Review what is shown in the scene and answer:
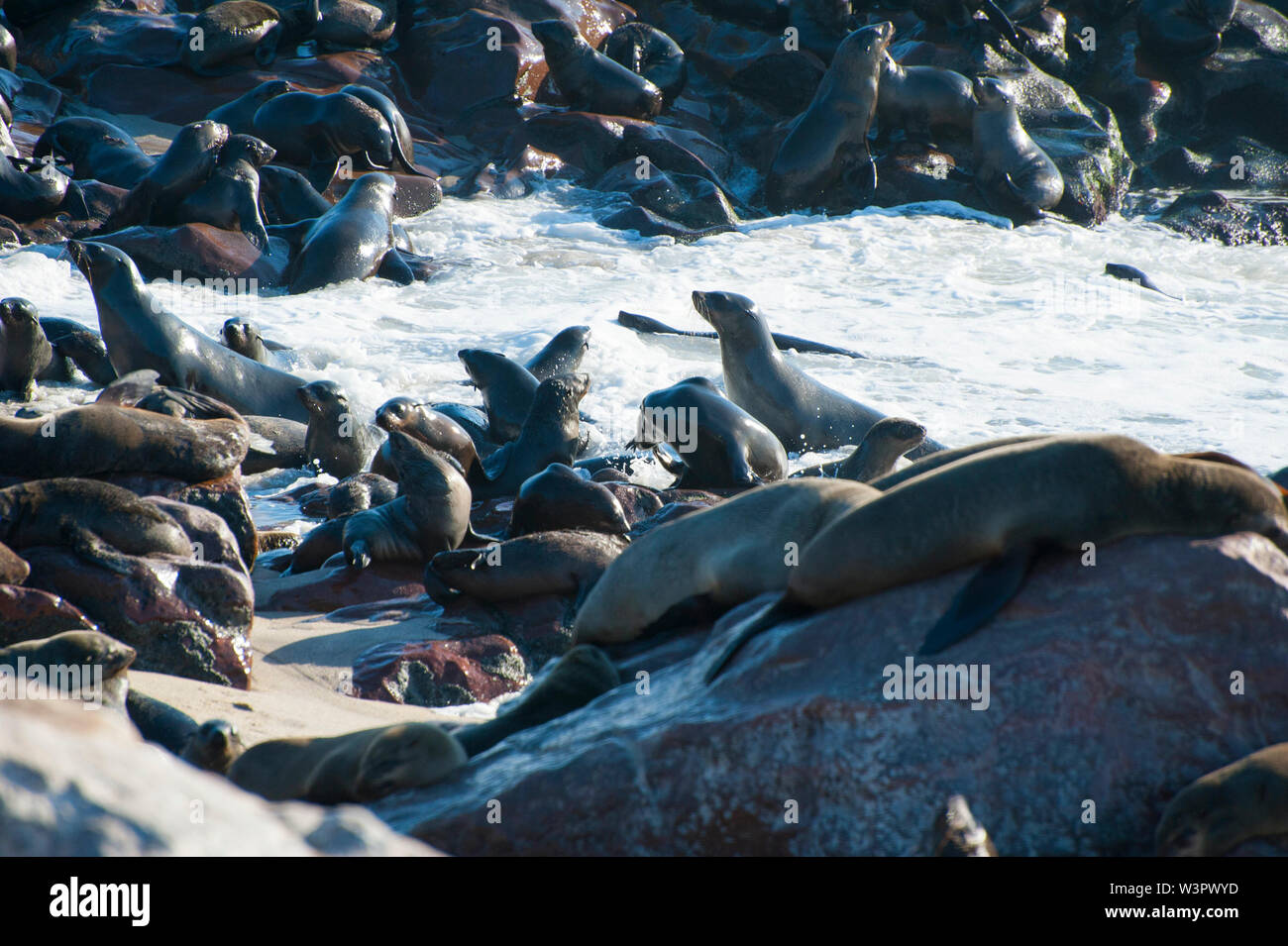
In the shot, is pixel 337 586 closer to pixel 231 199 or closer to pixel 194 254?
pixel 194 254

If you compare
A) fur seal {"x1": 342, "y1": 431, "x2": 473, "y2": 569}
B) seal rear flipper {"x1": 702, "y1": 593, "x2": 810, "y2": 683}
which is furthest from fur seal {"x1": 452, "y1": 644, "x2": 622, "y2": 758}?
fur seal {"x1": 342, "y1": 431, "x2": 473, "y2": 569}

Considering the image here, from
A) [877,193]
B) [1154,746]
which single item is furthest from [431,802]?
[877,193]

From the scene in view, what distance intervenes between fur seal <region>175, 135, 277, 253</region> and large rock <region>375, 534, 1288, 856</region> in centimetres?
1185

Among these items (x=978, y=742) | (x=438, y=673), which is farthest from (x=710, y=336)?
(x=978, y=742)

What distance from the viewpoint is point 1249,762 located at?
2.70 m

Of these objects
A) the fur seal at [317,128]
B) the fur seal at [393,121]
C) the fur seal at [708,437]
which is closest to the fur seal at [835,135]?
the fur seal at [393,121]

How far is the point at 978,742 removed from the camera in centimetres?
290

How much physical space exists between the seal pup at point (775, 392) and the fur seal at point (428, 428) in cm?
269

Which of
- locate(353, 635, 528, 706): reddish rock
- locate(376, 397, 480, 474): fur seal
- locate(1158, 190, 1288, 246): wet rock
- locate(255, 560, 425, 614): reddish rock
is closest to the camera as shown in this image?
locate(353, 635, 528, 706): reddish rock

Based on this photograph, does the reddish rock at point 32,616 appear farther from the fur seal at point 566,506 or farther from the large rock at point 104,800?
the large rock at point 104,800

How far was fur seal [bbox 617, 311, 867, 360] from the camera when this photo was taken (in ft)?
41.3

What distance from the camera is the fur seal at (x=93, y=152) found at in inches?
588

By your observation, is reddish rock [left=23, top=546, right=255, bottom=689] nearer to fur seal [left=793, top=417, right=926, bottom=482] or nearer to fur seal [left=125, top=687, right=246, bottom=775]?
fur seal [left=125, top=687, right=246, bottom=775]

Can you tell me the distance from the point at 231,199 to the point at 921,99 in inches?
415
